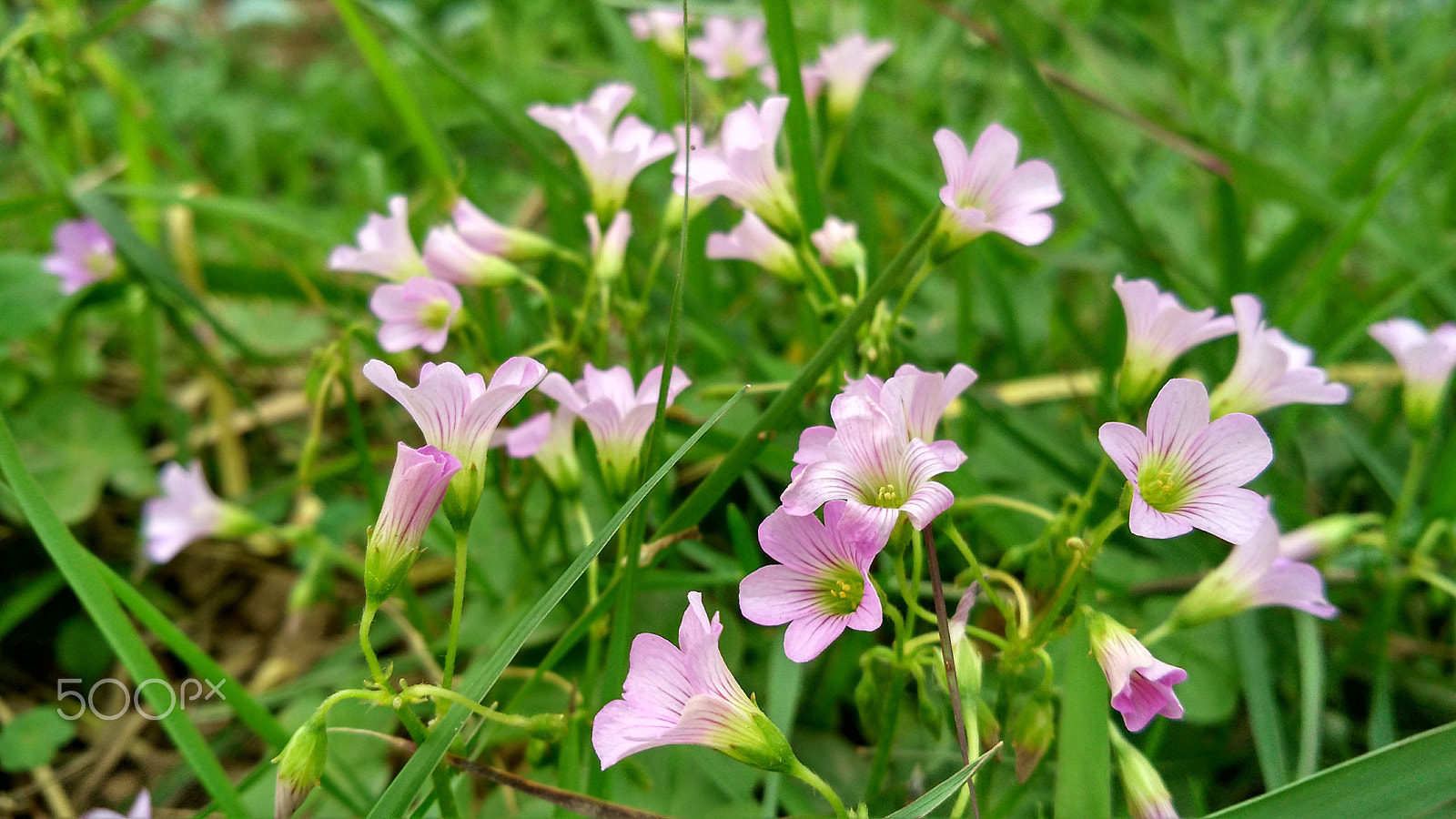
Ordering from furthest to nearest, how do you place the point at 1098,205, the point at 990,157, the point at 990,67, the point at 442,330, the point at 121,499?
the point at 990,67, the point at 121,499, the point at 1098,205, the point at 442,330, the point at 990,157

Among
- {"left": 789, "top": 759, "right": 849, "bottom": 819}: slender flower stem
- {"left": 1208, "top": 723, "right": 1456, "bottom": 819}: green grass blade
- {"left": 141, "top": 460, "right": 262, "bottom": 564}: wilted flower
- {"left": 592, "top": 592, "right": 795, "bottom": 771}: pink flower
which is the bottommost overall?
{"left": 1208, "top": 723, "right": 1456, "bottom": 819}: green grass blade

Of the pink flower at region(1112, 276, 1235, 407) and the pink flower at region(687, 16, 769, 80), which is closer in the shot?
the pink flower at region(1112, 276, 1235, 407)

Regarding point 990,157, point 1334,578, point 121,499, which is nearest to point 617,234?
point 990,157

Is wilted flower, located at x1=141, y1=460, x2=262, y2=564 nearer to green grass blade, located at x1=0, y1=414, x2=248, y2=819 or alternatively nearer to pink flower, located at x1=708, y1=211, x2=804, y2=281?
green grass blade, located at x1=0, y1=414, x2=248, y2=819

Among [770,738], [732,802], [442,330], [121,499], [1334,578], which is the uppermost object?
[442,330]

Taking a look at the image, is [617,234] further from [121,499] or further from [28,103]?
[28,103]

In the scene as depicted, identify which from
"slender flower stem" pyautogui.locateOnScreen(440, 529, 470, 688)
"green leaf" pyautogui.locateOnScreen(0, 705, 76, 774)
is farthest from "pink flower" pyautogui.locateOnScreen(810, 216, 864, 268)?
"green leaf" pyautogui.locateOnScreen(0, 705, 76, 774)

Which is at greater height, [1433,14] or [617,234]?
[617,234]
